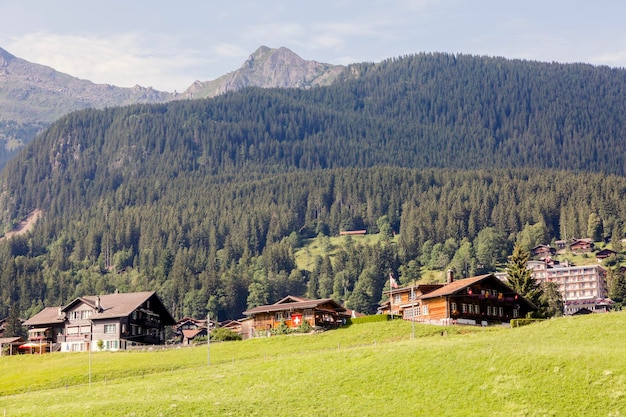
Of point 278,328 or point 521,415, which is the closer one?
point 521,415

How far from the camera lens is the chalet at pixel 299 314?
14750 cm

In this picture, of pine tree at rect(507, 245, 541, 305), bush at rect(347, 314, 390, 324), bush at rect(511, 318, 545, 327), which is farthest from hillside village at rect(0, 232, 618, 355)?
bush at rect(511, 318, 545, 327)

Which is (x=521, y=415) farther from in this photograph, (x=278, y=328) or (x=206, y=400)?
(x=278, y=328)

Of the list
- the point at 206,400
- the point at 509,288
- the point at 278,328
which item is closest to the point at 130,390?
the point at 206,400

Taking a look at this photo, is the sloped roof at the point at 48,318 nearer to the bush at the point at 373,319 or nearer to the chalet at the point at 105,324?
the chalet at the point at 105,324

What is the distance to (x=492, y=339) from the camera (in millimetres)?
92312

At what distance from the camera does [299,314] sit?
490 feet

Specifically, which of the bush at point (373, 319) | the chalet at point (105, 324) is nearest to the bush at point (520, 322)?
the bush at point (373, 319)

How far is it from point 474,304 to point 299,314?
27.7 meters

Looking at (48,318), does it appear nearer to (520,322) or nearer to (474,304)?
(474,304)

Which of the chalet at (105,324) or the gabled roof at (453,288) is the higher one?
the gabled roof at (453,288)

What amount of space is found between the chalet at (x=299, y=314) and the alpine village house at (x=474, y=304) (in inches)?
553

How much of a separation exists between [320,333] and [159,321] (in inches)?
1615

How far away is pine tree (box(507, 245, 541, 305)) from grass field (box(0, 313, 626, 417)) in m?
41.4
